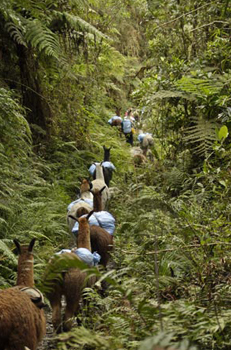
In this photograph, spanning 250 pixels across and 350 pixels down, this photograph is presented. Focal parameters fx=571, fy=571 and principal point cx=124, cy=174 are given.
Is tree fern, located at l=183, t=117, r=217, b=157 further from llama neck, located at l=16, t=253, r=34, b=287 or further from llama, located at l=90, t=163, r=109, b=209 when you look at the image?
llama neck, located at l=16, t=253, r=34, b=287

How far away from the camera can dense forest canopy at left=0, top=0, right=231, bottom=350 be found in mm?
3823

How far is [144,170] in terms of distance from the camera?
506 inches

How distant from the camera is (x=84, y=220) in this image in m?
6.81

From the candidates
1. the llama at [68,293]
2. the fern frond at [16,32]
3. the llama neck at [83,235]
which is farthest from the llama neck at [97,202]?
the fern frond at [16,32]

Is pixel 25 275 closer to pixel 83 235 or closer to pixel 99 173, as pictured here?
pixel 83 235

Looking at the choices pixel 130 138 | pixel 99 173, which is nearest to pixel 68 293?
pixel 99 173

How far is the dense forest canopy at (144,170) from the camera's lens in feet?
12.5

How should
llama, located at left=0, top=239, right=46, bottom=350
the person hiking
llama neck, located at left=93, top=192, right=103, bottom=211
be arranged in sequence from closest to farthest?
llama, located at left=0, top=239, right=46, bottom=350 → llama neck, located at left=93, top=192, right=103, bottom=211 → the person hiking

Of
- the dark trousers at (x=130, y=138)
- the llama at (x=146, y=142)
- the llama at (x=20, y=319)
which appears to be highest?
the dark trousers at (x=130, y=138)

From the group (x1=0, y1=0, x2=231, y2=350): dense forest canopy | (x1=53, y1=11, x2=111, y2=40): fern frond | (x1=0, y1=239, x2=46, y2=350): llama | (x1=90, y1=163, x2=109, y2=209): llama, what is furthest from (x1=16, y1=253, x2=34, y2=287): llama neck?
(x1=53, y1=11, x2=111, y2=40): fern frond

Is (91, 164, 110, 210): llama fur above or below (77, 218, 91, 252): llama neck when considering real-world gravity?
above

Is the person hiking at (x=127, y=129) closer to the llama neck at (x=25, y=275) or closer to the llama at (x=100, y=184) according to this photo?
the llama at (x=100, y=184)
